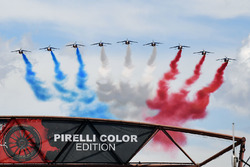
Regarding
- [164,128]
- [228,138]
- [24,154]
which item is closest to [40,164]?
[24,154]

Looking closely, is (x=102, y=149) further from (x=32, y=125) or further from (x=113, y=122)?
(x=32, y=125)

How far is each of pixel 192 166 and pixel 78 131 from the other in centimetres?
1487

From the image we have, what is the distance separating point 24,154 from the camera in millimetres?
66312

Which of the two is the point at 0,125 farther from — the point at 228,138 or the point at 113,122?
the point at 228,138

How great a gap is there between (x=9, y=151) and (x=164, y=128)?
1975 centimetres

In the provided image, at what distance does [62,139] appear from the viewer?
66.3 metres

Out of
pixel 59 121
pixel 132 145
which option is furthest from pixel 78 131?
pixel 132 145

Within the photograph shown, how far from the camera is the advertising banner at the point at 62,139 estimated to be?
6619 cm

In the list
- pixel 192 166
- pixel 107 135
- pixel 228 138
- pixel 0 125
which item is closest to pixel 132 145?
pixel 107 135

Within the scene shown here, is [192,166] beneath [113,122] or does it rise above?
beneath

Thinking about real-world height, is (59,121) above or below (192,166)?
above

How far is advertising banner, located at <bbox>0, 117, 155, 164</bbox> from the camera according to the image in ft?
217

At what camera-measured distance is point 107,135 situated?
66.4m

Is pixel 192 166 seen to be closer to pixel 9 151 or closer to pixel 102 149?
pixel 102 149
